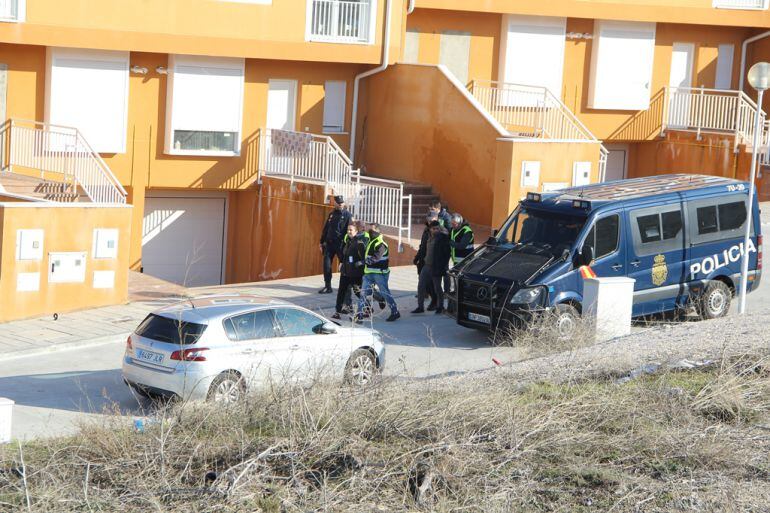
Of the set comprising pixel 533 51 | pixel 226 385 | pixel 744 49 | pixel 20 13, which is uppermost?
pixel 744 49

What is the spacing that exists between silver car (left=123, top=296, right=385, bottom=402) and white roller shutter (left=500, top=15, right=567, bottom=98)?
19.0 meters

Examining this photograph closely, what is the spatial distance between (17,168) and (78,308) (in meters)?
6.65

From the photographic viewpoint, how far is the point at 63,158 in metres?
24.3

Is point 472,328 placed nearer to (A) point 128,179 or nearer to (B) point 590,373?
(B) point 590,373

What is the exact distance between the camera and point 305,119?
28891 millimetres

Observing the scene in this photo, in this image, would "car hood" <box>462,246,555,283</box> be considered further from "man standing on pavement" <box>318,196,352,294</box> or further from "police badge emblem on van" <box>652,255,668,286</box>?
"man standing on pavement" <box>318,196,352,294</box>

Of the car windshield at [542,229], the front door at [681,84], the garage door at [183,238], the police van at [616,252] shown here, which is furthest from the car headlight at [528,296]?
the front door at [681,84]

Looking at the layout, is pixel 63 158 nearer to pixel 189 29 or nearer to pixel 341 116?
pixel 189 29

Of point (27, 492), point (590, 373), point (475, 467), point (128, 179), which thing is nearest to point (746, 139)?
point (128, 179)

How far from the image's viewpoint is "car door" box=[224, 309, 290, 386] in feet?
41.7

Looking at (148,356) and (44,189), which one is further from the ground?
(44,189)

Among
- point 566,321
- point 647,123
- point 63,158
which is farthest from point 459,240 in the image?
point 647,123

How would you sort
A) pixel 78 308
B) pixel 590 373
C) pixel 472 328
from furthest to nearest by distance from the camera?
pixel 78 308, pixel 472 328, pixel 590 373

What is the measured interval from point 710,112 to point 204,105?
46.2ft
